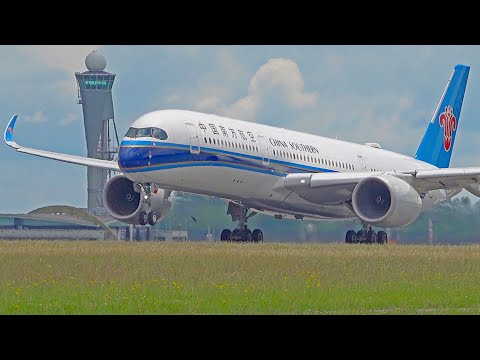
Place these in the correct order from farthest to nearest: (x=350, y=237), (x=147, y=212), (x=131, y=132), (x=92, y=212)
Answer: (x=92, y=212)
(x=350, y=237)
(x=147, y=212)
(x=131, y=132)

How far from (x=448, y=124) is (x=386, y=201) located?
12.9m

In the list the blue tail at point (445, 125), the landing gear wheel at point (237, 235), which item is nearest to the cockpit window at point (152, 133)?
the landing gear wheel at point (237, 235)

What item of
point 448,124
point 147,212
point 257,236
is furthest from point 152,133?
point 448,124

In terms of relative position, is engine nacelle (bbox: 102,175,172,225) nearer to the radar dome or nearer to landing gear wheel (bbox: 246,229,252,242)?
landing gear wheel (bbox: 246,229,252,242)

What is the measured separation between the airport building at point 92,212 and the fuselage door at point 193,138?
1537cm

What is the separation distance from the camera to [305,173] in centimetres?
4400

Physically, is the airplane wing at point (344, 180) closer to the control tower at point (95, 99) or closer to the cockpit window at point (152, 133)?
the cockpit window at point (152, 133)

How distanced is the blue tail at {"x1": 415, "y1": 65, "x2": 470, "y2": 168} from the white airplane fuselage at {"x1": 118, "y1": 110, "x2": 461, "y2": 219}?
4.59 m

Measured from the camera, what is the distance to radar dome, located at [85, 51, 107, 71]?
158m

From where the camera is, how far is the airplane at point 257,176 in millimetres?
37969

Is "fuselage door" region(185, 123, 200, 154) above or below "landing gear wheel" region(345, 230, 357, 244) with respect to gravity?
above

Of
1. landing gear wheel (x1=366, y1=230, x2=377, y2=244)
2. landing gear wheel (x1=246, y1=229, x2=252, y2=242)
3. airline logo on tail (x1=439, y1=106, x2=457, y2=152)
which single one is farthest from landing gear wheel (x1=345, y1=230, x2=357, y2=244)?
airline logo on tail (x1=439, y1=106, x2=457, y2=152)

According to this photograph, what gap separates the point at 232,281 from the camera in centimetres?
2473

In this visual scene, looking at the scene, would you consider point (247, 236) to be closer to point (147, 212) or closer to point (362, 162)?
point (147, 212)
